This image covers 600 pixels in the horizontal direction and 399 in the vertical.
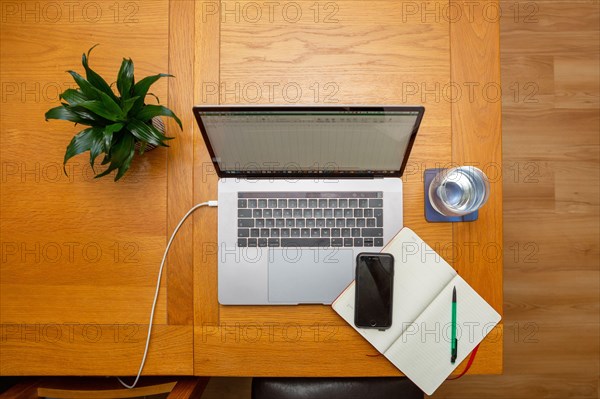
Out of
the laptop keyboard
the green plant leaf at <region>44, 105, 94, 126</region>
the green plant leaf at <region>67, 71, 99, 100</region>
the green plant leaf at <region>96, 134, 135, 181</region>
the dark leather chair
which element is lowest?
the dark leather chair

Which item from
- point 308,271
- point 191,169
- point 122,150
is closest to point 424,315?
point 308,271

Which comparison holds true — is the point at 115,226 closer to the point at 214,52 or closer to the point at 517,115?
the point at 214,52

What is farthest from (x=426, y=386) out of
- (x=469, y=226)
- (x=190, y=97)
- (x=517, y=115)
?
(x=517, y=115)

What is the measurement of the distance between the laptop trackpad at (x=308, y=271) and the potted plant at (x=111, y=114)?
372 millimetres

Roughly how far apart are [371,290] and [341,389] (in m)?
0.33

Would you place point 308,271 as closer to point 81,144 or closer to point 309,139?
point 309,139

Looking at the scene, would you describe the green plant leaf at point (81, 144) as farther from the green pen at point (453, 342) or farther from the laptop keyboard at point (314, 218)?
the green pen at point (453, 342)

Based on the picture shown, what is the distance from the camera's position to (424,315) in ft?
2.68

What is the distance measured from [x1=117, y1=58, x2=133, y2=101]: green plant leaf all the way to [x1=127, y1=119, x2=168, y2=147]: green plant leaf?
0.17 ft

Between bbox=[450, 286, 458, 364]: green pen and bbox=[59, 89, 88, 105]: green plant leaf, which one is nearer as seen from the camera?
bbox=[59, 89, 88, 105]: green plant leaf

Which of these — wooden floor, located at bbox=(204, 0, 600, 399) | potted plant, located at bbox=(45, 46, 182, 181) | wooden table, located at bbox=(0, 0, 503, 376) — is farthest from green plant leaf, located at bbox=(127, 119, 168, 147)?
wooden floor, located at bbox=(204, 0, 600, 399)

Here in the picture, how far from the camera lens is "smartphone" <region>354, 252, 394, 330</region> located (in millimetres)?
810

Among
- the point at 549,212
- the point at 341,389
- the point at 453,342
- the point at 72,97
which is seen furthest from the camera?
the point at 549,212

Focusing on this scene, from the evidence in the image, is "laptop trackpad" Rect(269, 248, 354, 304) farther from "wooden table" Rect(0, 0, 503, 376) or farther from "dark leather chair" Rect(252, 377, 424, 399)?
"dark leather chair" Rect(252, 377, 424, 399)
